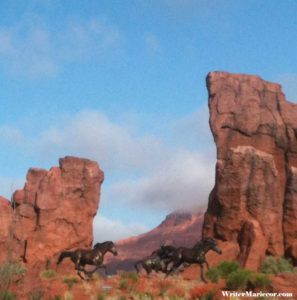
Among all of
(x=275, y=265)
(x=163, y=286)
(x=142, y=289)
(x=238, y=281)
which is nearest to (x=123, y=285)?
(x=142, y=289)

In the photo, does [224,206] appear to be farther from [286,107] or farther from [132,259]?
[132,259]

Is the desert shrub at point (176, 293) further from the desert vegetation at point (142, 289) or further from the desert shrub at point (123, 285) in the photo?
the desert shrub at point (123, 285)

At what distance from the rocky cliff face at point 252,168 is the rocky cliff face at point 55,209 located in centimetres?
1250

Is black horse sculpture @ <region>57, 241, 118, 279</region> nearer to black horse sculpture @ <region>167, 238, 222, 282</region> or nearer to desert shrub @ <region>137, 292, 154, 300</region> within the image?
black horse sculpture @ <region>167, 238, 222, 282</region>

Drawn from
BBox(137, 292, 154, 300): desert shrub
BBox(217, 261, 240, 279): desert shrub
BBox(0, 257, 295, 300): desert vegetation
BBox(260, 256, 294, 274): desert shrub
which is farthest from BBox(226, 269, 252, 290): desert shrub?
BBox(260, 256, 294, 274): desert shrub

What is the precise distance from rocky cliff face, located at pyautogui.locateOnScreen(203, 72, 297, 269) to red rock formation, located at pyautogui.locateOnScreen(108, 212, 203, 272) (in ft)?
133

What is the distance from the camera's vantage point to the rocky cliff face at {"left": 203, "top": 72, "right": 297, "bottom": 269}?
40.8 meters

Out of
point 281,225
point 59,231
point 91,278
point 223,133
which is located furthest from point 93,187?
point 91,278

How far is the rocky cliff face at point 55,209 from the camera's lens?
48469 millimetres

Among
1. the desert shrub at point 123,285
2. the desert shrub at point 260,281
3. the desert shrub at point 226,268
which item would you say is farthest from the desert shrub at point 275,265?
the desert shrub at point 260,281

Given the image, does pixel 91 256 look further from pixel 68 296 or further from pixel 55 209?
pixel 55 209

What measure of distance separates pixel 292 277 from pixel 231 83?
27.3 metres

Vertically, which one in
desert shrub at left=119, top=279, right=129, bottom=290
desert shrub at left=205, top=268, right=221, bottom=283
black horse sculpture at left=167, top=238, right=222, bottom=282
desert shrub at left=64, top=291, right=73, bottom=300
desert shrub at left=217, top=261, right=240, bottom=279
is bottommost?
desert shrub at left=64, top=291, right=73, bottom=300

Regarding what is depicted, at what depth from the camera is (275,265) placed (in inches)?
1469
